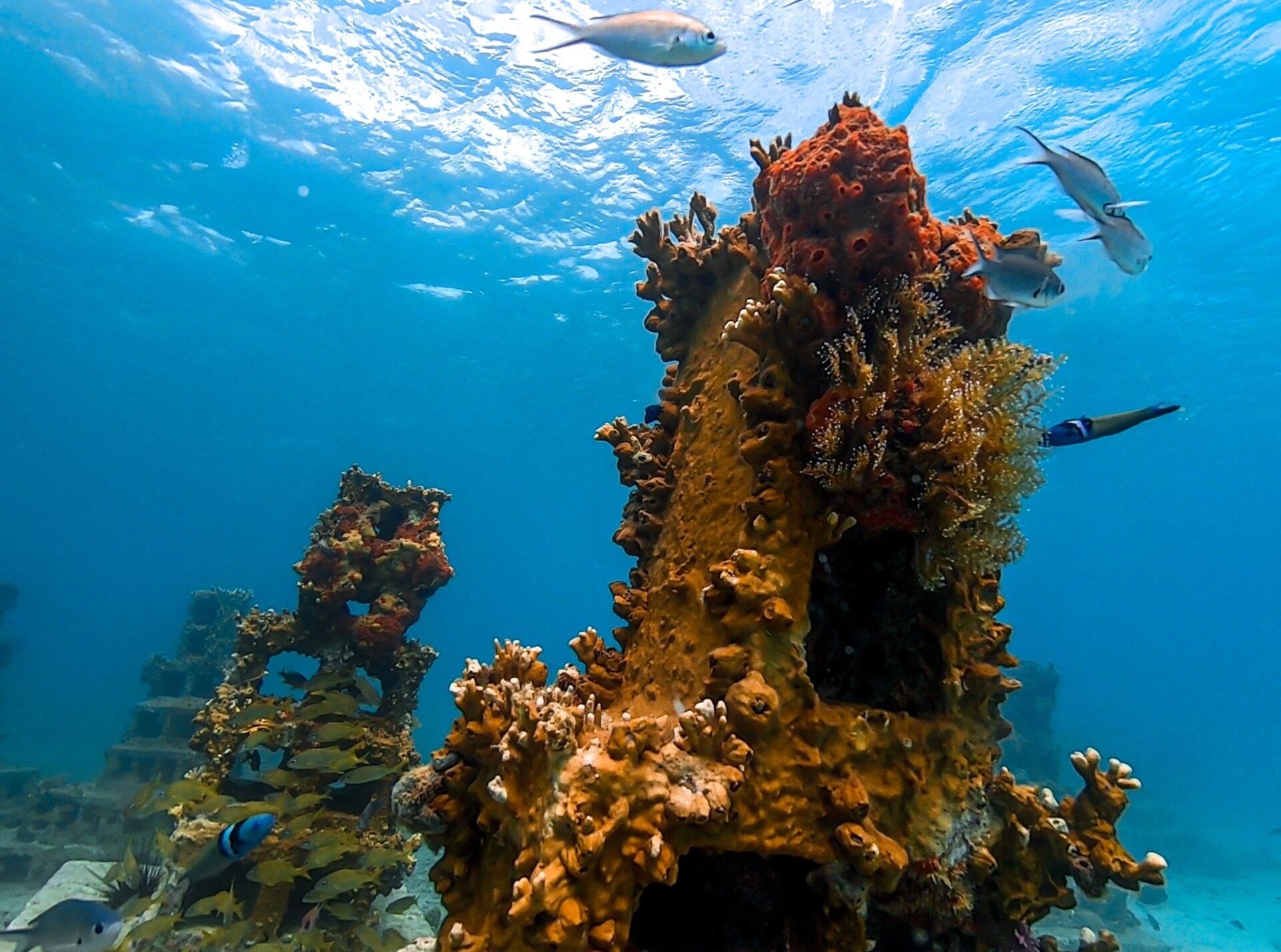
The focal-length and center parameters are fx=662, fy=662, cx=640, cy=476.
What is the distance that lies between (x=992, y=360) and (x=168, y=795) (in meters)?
7.95

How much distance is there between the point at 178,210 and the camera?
26516 millimetres

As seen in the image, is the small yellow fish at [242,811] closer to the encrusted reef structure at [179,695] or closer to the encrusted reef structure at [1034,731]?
the encrusted reef structure at [179,695]

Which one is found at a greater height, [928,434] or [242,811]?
[928,434]

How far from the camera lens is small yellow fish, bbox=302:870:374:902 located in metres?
6.22

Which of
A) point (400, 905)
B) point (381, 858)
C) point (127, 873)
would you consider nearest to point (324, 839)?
point (381, 858)

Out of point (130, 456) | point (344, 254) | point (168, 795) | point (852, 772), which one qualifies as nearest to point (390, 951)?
point (168, 795)

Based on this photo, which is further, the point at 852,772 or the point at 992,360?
the point at 992,360

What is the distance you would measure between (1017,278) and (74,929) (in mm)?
7692

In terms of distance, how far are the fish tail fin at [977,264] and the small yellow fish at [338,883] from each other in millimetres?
7212

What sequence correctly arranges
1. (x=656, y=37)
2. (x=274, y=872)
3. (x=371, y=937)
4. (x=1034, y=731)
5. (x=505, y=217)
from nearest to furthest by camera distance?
(x=656, y=37) → (x=274, y=872) → (x=371, y=937) → (x=1034, y=731) → (x=505, y=217)

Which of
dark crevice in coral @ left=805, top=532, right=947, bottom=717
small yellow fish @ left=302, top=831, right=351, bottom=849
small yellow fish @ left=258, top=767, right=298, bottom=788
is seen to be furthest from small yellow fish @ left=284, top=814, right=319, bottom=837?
dark crevice in coral @ left=805, top=532, right=947, bottom=717

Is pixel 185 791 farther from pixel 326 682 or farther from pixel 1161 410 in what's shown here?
pixel 1161 410

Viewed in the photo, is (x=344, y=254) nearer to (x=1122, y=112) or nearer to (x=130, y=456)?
(x=1122, y=112)

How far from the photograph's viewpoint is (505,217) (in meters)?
24.2
